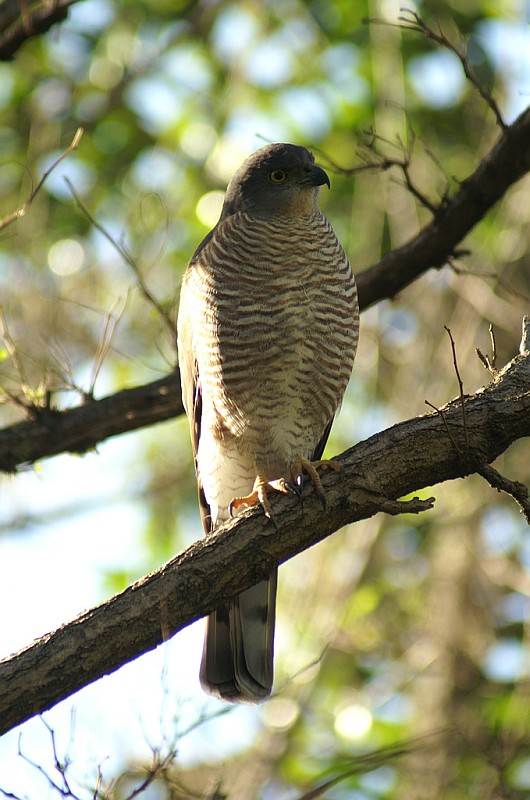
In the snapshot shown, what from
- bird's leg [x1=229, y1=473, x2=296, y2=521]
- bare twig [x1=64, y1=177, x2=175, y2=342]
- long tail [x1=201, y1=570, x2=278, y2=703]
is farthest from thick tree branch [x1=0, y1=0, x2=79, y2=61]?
long tail [x1=201, y1=570, x2=278, y2=703]

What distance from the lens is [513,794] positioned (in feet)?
17.1

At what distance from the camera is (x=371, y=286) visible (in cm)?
493

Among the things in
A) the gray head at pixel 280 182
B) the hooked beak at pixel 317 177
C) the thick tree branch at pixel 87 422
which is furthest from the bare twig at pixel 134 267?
the hooked beak at pixel 317 177

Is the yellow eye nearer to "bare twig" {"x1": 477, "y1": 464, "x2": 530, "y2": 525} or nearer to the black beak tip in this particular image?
the black beak tip

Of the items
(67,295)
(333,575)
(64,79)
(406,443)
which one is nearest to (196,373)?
(406,443)

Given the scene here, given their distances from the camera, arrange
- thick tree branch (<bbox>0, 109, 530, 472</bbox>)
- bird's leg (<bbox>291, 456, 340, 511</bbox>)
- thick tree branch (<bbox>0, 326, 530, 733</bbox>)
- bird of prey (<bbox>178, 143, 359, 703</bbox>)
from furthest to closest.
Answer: thick tree branch (<bbox>0, 109, 530, 472</bbox>)
bird of prey (<bbox>178, 143, 359, 703</bbox>)
bird's leg (<bbox>291, 456, 340, 511</bbox>)
thick tree branch (<bbox>0, 326, 530, 733</bbox>)

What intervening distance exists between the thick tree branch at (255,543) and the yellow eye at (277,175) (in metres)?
1.80

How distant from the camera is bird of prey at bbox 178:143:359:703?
433cm

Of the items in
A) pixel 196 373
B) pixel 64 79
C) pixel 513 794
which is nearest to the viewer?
pixel 196 373

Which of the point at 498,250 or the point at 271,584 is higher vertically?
the point at 498,250

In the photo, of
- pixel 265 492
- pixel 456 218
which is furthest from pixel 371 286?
pixel 265 492

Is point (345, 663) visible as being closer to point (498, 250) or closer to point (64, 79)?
point (498, 250)

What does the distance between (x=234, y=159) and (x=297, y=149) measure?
80.6 inches

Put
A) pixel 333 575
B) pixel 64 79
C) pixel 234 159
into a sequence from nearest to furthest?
pixel 333 575 → pixel 234 159 → pixel 64 79
